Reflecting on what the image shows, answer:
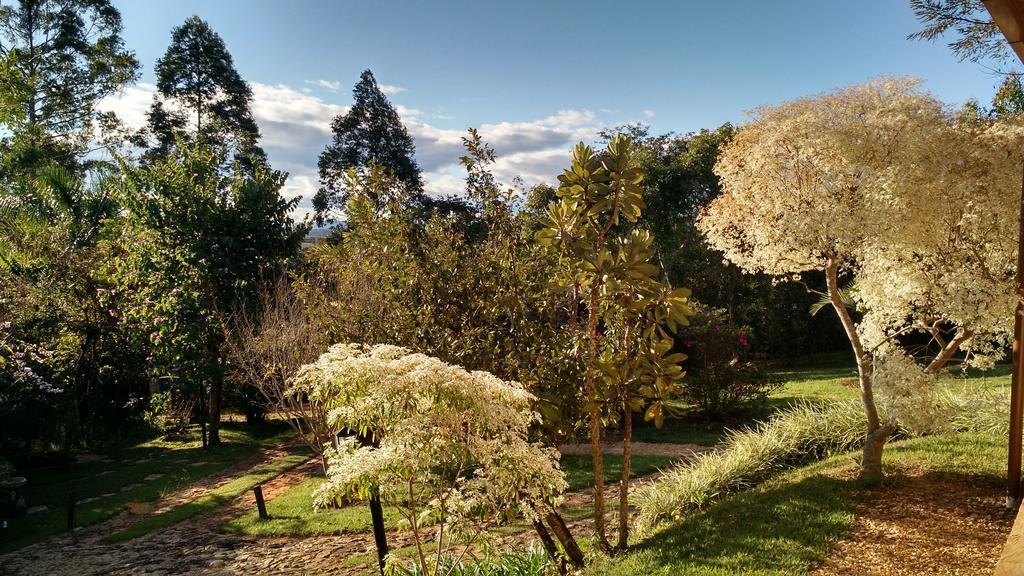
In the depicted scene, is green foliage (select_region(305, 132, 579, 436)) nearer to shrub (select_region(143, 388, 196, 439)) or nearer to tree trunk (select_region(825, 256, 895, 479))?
tree trunk (select_region(825, 256, 895, 479))

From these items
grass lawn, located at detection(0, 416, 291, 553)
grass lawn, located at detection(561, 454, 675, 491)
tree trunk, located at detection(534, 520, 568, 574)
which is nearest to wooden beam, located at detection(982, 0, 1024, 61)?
tree trunk, located at detection(534, 520, 568, 574)

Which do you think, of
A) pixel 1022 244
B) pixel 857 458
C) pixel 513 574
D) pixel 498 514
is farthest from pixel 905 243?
pixel 513 574

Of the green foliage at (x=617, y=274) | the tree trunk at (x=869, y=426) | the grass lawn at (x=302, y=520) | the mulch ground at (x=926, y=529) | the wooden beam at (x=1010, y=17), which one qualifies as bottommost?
the grass lawn at (x=302, y=520)

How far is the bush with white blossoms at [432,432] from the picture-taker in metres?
3.74

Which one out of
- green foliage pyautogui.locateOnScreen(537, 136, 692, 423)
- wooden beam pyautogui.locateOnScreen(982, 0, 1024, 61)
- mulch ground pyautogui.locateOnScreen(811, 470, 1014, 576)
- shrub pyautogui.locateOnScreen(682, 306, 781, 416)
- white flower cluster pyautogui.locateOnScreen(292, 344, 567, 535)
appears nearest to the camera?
wooden beam pyautogui.locateOnScreen(982, 0, 1024, 61)

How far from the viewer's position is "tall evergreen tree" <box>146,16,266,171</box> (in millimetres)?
26281

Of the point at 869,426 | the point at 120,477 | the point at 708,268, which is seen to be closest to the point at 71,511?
the point at 120,477

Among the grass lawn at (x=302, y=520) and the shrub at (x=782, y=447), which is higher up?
→ the shrub at (x=782, y=447)

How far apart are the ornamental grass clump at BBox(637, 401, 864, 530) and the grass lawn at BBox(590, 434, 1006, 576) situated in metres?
0.31

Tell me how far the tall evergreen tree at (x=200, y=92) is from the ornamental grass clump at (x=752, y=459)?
24.7m

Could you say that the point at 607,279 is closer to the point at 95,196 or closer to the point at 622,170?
the point at 622,170

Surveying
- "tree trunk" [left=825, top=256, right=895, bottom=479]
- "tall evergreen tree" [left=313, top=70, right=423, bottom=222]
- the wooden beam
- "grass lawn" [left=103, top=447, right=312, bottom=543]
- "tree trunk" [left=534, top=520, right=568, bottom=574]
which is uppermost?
"tall evergreen tree" [left=313, top=70, right=423, bottom=222]

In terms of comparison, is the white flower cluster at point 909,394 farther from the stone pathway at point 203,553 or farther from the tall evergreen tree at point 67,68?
the tall evergreen tree at point 67,68

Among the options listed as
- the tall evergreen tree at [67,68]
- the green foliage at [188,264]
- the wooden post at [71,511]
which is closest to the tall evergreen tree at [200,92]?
the tall evergreen tree at [67,68]
